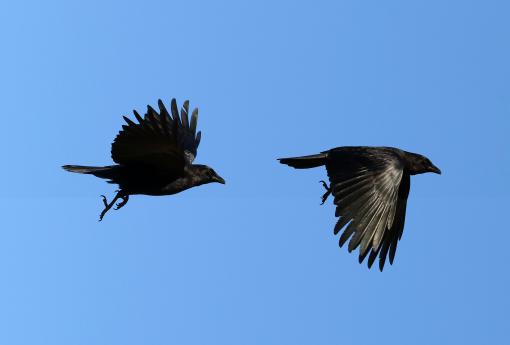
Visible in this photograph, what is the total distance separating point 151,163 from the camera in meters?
12.1

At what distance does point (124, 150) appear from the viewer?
A: 1173 cm

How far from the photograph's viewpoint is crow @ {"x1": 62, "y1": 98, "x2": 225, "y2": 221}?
11.4 meters

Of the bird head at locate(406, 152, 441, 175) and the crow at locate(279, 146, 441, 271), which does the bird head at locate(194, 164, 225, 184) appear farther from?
the bird head at locate(406, 152, 441, 175)

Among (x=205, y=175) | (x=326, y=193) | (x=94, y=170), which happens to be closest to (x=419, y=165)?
(x=326, y=193)

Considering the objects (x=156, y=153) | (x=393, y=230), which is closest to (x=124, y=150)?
(x=156, y=153)

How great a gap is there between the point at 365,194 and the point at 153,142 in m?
2.55

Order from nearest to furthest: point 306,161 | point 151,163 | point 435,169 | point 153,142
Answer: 1. point 153,142
2. point 151,163
3. point 306,161
4. point 435,169

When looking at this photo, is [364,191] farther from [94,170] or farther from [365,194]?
[94,170]

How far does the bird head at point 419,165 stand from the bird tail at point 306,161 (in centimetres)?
133

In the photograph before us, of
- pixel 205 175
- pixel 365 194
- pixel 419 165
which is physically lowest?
pixel 365 194

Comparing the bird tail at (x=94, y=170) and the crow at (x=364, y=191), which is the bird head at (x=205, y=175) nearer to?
the bird tail at (x=94, y=170)

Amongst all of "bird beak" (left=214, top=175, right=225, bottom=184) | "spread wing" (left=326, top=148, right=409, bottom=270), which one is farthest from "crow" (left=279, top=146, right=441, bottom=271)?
"bird beak" (left=214, top=175, right=225, bottom=184)

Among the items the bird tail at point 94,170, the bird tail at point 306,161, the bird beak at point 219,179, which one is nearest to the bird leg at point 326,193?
the bird tail at point 306,161

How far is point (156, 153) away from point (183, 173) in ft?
2.55
